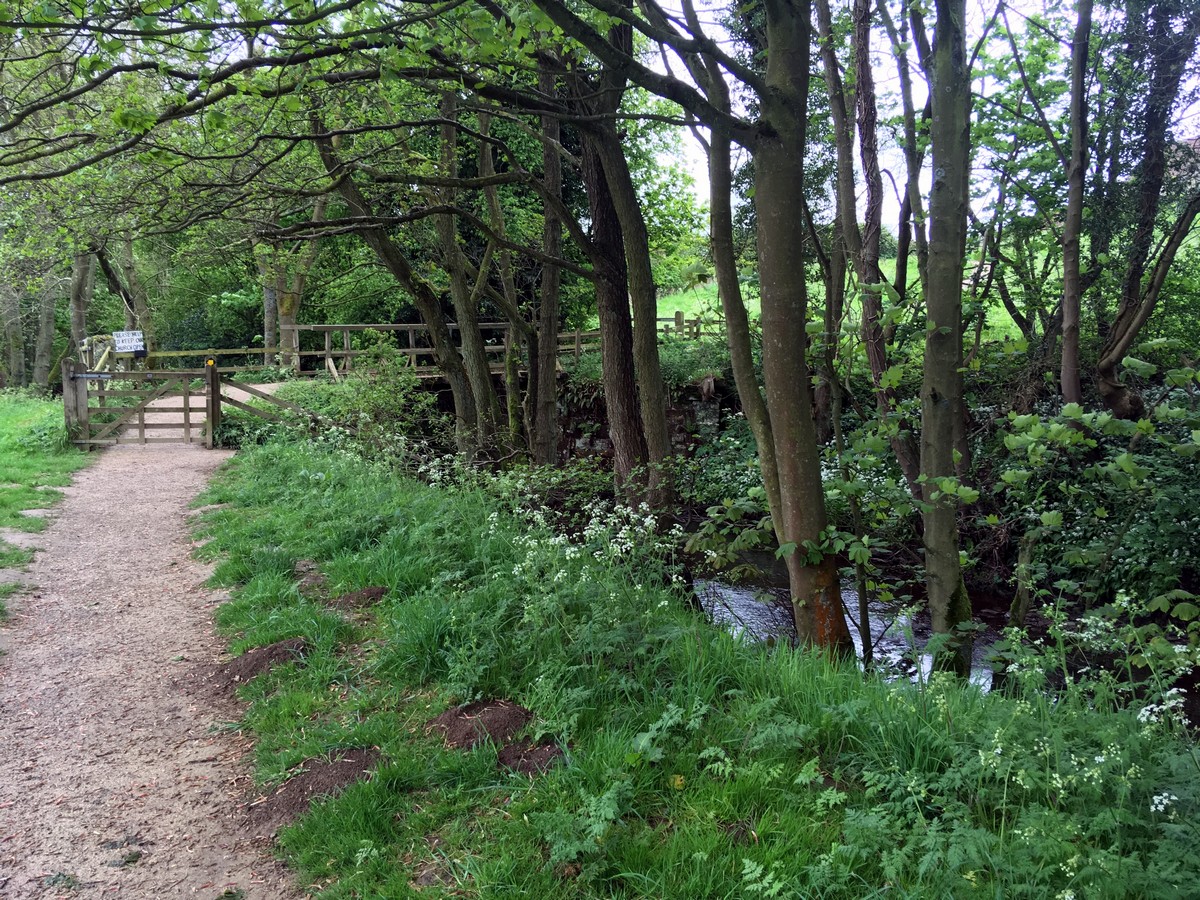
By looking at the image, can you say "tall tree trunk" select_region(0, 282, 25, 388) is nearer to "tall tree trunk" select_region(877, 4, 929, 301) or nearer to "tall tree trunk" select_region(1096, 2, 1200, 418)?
"tall tree trunk" select_region(877, 4, 929, 301)

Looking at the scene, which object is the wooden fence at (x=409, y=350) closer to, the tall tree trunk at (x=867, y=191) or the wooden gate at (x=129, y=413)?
the wooden gate at (x=129, y=413)

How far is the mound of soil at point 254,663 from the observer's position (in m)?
4.73

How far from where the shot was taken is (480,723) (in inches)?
150

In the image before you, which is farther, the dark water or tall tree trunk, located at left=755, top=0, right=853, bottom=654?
the dark water

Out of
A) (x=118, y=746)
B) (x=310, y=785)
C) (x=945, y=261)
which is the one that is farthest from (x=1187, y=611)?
(x=118, y=746)

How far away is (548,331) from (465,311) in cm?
140

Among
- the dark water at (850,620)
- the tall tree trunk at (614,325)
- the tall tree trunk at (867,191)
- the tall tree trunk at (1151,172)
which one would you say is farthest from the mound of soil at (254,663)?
the tall tree trunk at (1151,172)

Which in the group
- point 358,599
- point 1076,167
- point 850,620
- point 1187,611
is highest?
point 1076,167

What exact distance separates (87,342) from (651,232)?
15.7m

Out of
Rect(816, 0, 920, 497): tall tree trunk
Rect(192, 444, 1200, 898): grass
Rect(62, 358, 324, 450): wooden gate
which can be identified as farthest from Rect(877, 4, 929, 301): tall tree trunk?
Rect(62, 358, 324, 450): wooden gate

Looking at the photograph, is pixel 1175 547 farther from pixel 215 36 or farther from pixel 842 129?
pixel 215 36

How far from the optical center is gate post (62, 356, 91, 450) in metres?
14.1

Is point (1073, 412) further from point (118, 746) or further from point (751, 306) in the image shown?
point (751, 306)

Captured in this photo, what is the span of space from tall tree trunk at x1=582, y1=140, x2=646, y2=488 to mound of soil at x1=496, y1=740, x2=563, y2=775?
4.99 meters
